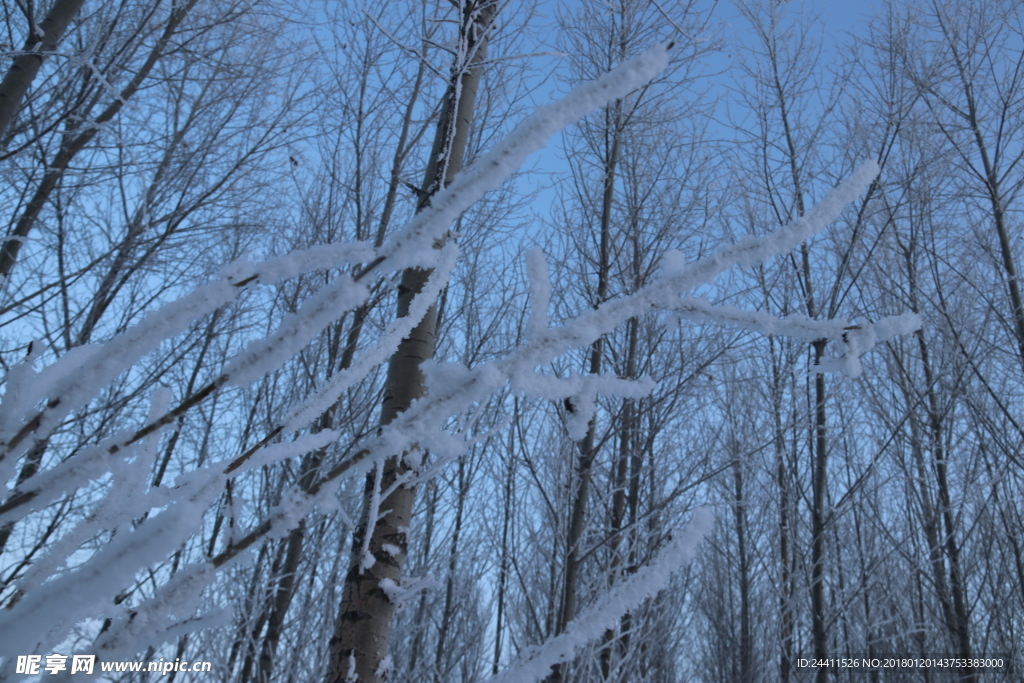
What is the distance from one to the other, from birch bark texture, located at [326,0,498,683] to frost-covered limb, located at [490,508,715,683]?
574 mm

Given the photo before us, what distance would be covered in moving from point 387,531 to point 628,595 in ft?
3.67

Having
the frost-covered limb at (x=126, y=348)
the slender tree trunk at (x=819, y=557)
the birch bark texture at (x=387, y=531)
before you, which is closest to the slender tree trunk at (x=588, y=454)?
the birch bark texture at (x=387, y=531)

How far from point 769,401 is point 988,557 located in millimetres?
1965

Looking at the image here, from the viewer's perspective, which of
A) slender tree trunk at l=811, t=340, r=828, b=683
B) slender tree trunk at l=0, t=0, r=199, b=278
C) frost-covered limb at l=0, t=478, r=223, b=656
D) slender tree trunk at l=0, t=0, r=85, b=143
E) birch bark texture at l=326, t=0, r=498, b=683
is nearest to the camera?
frost-covered limb at l=0, t=478, r=223, b=656

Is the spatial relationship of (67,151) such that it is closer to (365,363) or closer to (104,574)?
(365,363)

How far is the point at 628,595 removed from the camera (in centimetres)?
76

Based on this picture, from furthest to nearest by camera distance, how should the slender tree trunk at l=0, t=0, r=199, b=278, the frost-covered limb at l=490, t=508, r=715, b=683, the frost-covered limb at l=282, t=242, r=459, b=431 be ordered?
the slender tree trunk at l=0, t=0, r=199, b=278 < the frost-covered limb at l=490, t=508, r=715, b=683 < the frost-covered limb at l=282, t=242, r=459, b=431

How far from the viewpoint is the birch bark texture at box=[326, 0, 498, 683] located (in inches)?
60.9

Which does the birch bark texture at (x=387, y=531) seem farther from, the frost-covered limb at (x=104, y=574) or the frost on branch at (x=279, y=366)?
the frost-covered limb at (x=104, y=574)

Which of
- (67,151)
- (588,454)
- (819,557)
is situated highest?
(67,151)

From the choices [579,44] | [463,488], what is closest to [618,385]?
[579,44]

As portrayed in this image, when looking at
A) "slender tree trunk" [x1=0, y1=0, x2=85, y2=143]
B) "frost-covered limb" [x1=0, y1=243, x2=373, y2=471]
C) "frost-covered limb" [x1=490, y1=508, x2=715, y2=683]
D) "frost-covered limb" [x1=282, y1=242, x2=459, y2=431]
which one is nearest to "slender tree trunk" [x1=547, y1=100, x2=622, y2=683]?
"frost-covered limb" [x1=490, y1=508, x2=715, y2=683]

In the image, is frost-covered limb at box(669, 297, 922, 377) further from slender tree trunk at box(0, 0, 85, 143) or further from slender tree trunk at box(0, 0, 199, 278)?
slender tree trunk at box(0, 0, 199, 278)

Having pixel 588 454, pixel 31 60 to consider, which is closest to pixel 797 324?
pixel 31 60
